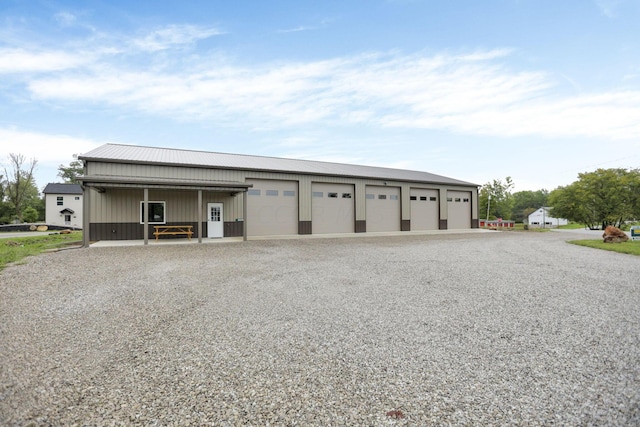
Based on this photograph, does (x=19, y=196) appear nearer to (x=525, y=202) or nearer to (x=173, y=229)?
(x=173, y=229)

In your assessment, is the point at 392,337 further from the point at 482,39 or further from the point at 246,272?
the point at 482,39

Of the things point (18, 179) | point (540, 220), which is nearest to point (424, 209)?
point (18, 179)

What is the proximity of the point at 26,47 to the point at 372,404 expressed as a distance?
57.8 ft

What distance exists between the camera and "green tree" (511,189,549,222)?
85.7 metres

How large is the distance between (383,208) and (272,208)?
877 cm

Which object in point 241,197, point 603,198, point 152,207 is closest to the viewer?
point 152,207

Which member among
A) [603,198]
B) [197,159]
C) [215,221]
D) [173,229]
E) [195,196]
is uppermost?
[197,159]

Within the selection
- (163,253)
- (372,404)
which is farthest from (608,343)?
(163,253)

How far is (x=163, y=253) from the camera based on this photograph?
435 inches

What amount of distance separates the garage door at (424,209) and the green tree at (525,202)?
242 feet

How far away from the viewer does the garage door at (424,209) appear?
24.1m

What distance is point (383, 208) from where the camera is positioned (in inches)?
895

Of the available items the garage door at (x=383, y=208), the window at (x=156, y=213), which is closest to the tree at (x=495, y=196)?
the garage door at (x=383, y=208)

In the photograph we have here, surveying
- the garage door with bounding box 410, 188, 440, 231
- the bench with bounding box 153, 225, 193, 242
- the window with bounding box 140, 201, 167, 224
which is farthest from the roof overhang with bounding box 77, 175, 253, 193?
the garage door with bounding box 410, 188, 440, 231
